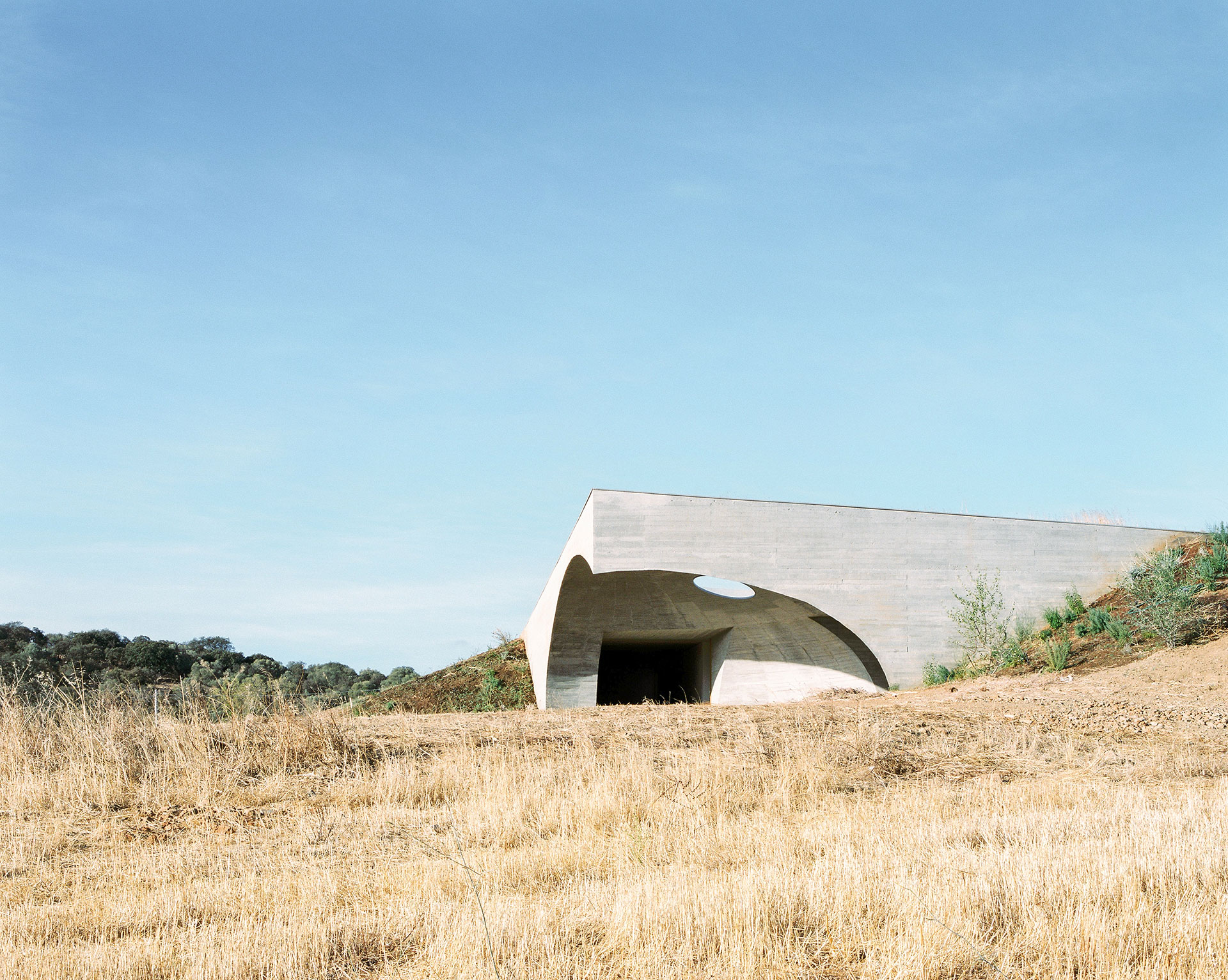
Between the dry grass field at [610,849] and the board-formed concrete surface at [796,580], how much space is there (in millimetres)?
9207

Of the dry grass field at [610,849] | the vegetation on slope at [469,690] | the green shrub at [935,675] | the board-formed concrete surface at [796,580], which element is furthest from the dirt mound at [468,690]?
the dry grass field at [610,849]

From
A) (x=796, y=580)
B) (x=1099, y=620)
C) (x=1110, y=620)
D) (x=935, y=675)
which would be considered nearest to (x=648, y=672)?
(x=796, y=580)

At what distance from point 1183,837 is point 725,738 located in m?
5.64

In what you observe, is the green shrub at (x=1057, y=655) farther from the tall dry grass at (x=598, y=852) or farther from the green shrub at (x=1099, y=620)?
the tall dry grass at (x=598, y=852)

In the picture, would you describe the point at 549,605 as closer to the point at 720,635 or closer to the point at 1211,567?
the point at 720,635

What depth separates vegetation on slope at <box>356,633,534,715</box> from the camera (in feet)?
84.4

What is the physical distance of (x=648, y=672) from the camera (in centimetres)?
3141

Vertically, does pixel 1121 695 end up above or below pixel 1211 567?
below

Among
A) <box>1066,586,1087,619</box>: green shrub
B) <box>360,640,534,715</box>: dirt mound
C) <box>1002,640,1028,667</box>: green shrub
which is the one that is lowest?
<box>360,640,534,715</box>: dirt mound

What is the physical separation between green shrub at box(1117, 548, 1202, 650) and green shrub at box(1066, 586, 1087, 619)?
95cm

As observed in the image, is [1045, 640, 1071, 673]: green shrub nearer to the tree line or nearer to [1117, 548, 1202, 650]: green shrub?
[1117, 548, 1202, 650]: green shrub

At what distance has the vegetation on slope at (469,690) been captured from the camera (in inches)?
1013

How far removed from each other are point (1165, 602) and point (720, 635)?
1041 centimetres

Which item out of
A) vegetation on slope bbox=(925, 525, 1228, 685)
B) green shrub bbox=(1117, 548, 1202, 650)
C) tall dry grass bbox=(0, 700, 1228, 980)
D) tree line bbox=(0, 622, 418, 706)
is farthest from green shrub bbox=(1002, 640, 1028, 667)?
tree line bbox=(0, 622, 418, 706)
